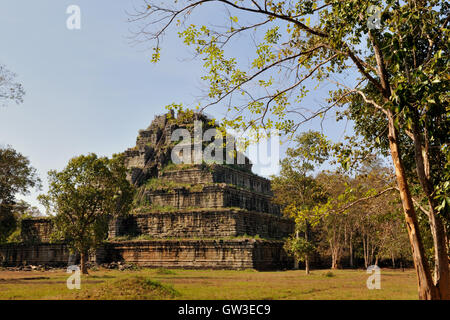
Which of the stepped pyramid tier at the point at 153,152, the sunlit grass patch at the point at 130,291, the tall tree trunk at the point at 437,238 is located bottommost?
the sunlit grass patch at the point at 130,291

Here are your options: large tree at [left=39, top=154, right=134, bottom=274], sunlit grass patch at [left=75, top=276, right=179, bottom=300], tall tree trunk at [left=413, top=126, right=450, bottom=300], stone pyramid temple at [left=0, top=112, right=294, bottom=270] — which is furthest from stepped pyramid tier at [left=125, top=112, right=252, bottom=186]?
tall tree trunk at [left=413, top=126, right=450, bottom=300]

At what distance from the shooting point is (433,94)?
630 cm

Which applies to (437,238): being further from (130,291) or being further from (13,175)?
(13,175)

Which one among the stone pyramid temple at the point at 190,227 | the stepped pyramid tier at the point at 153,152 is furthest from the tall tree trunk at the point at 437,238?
the stepped pyramid tier at the point at 153,152

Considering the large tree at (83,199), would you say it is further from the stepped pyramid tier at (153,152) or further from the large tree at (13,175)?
the stepped pyramid tier at (153,152)

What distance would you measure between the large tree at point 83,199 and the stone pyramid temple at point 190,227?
636 cm

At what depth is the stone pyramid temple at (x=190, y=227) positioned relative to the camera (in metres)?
30.7

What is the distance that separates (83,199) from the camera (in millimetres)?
25188

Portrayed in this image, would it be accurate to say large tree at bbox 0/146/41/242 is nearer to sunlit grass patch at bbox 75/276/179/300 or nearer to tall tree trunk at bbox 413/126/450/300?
sunlit grass patch at bbox 75/276/179/300

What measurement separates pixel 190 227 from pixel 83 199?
35.6 ft

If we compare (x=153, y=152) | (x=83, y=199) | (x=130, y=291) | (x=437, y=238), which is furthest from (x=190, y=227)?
(x=437, y=238)

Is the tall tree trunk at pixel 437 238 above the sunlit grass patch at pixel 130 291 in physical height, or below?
above
